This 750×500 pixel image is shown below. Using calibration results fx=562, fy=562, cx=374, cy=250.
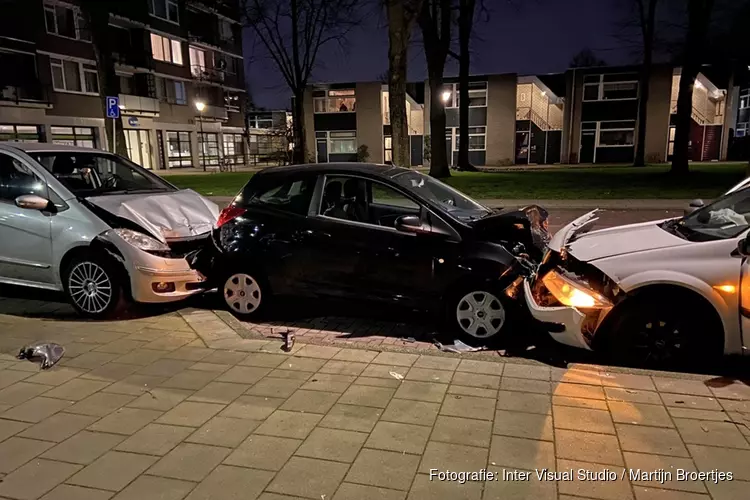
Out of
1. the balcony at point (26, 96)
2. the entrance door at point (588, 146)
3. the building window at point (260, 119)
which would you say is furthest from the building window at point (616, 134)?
the building window at point (260, 119)

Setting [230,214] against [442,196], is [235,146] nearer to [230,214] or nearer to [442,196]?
[230,214]

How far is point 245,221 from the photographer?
5.97m

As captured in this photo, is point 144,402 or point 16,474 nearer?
point 16,474

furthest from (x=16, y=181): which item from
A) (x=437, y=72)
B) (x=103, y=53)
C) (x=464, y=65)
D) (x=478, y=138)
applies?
(x=478, y=138)

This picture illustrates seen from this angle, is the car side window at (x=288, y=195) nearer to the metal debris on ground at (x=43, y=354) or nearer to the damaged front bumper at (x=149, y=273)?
the damaged front bumper at (x=149, y=273)

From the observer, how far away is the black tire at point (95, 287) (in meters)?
5.76

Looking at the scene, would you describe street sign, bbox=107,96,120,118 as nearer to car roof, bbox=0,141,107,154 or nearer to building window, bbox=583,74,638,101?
car roof, bbox=0,141,107,154

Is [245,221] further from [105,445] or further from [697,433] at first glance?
[697,433]

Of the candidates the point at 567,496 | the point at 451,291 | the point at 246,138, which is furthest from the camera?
the point at 246,138

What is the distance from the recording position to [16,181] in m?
6.25

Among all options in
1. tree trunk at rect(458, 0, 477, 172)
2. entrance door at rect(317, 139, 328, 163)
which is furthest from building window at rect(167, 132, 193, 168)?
tree trunk at rect(458, 0, 477, 172)

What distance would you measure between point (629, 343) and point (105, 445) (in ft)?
12.3

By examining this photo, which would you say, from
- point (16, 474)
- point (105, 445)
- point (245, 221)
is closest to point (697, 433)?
point (105, 445)

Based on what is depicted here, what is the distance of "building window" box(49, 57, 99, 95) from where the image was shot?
3262 cm
